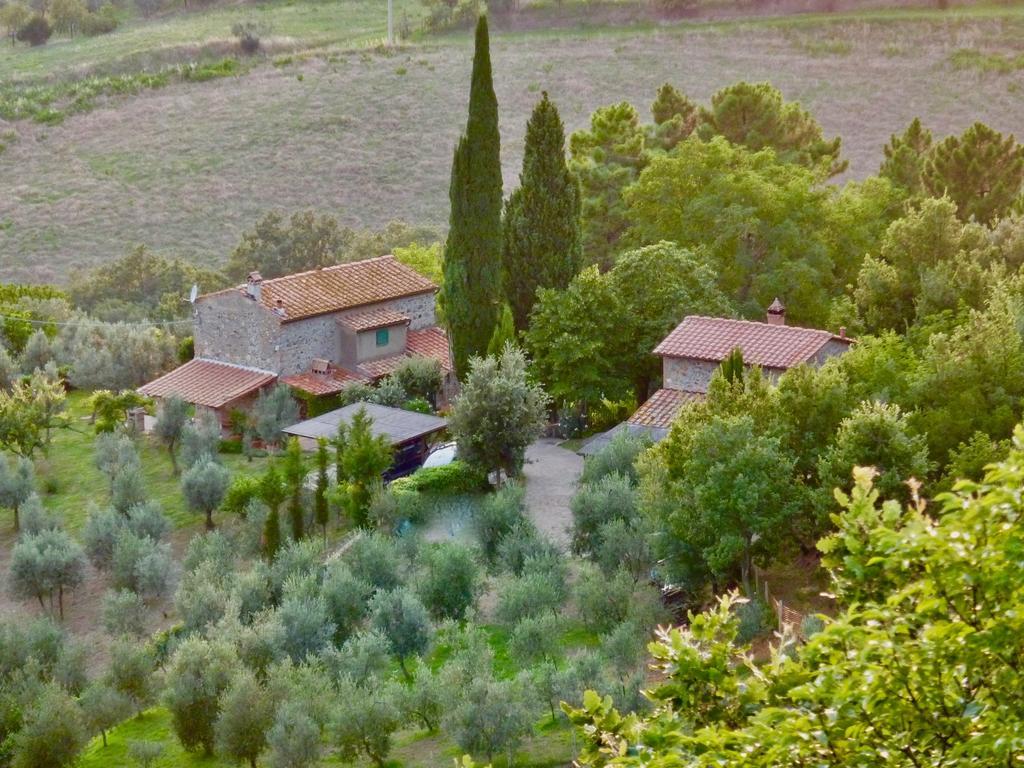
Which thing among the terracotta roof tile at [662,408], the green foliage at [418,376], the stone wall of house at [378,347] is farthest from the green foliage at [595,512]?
the stone wall of house at [378,347]

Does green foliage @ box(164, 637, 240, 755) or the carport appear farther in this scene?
the carport

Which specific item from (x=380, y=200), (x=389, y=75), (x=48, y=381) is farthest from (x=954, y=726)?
(x=389, y=75)

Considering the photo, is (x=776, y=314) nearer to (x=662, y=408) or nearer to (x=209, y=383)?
(x=662, y=408)

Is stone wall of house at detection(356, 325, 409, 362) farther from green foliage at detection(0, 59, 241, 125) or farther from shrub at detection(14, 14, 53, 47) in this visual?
shrub at detection(14, 14, 53, 47)

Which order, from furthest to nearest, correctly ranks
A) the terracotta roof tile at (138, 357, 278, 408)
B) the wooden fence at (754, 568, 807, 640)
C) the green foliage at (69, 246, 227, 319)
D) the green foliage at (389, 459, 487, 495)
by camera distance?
A: the green foliage at (69, 246, 227, 319)
the terracotta roof tile at (138, 357, 278, 408)
the green foliage at (389, 459, 487, 495)
the wooden fence at (754, 568, 807, 640)

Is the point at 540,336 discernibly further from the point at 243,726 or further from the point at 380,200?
the point at 380,200

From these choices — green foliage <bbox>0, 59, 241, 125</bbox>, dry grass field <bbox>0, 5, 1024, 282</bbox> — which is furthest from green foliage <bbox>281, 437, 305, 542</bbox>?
green foliage <bbox>0, 59, 241, 125</bbox>

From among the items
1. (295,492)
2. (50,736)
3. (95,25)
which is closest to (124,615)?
(295,492)
